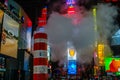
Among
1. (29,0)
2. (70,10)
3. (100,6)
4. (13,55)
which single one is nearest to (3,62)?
(13,55)

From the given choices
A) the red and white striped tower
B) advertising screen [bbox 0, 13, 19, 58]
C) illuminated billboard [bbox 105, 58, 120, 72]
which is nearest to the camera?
the red and white striped tower

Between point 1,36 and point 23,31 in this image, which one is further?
point 23,31

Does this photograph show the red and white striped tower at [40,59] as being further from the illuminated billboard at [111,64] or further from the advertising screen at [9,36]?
the illuminated billboard at [111,64]

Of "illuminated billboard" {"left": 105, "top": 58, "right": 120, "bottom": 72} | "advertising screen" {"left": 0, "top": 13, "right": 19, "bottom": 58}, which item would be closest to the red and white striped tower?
"advertising screen" {"left": 0, "top": 13, "right": 19, "bottom": 58}

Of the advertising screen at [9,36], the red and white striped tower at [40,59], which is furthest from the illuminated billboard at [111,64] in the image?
the red and white striped tower at [40,59]

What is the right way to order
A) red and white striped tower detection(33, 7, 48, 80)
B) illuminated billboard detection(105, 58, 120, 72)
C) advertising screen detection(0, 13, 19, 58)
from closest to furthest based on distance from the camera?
red and white striped tower detection(33, 7, 48, 80) → advertising screen detection(0, 13, 19, 58) → illuminated billboard detection(105, 58, 120, 72)

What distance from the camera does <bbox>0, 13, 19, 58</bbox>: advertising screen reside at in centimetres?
1536

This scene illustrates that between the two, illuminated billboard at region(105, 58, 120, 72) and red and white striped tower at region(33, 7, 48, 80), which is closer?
red and white striped tower at region(33, 7, 48, 80)

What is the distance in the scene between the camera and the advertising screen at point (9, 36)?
15.4 metres

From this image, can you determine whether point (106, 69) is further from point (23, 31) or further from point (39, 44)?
point (39, 44)

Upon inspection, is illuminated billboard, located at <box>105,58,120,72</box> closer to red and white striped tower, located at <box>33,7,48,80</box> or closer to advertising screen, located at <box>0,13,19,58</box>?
advertising screen, located at <box>0,13,19,58</box>

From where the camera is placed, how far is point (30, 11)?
40.4 metres

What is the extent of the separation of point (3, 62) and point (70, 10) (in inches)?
198

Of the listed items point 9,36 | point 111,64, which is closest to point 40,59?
point 9,36
